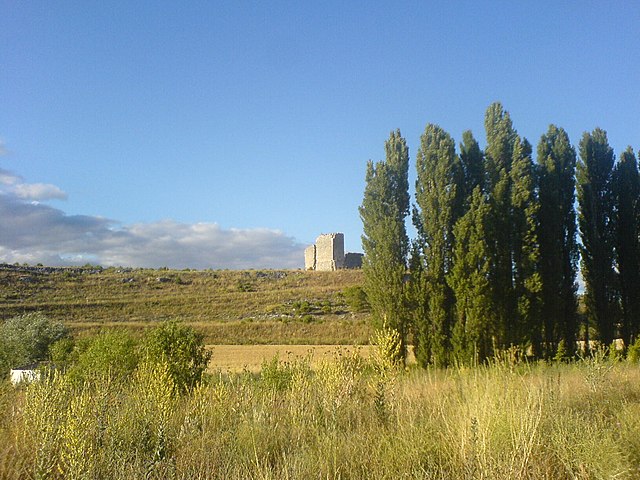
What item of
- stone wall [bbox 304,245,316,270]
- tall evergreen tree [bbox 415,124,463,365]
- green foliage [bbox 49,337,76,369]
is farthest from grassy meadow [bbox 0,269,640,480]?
stone wall [bbox 304,245,316,270]

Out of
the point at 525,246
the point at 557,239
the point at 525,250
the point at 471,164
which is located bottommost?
the point at 525,250

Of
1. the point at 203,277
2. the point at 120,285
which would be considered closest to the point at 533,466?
the point at 120,285

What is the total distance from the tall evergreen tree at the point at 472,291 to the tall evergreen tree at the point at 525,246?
1.28m

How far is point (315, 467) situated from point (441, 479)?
111cm

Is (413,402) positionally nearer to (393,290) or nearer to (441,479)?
(441,479)

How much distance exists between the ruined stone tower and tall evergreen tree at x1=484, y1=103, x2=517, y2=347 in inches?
1950

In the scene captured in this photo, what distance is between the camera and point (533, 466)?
4.59 metres

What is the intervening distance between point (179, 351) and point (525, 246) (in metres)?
14.5

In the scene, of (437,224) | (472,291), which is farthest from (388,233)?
(472,291)

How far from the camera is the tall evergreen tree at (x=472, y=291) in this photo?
18.0m

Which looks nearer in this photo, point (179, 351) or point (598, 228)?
point (179, 351)

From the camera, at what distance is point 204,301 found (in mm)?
53844

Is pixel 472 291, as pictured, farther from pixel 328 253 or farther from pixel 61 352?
pixel 328 253

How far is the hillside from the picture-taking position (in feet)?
130
